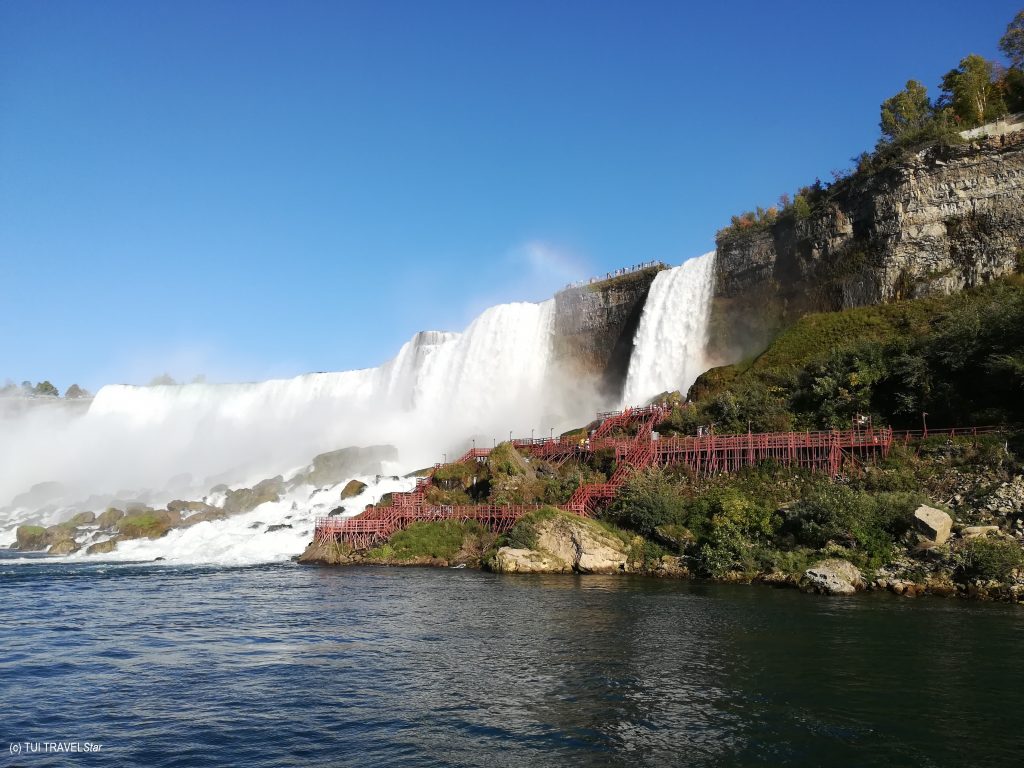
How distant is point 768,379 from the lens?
44.6 meters

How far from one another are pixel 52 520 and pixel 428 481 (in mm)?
47825

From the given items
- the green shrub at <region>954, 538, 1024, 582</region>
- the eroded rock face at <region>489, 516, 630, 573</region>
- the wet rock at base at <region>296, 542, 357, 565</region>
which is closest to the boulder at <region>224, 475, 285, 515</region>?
the wet rock at base at <region>296, 542, 357, 565</region>

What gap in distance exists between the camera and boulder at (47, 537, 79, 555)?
49500mm

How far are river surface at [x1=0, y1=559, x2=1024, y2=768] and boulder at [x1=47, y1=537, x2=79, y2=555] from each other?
26.2 meters

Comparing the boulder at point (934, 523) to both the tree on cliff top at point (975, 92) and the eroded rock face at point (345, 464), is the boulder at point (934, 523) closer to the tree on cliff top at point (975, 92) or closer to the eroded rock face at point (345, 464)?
the tree on cliff top at point (975, 92)

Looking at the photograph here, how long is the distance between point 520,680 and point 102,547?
141 feet

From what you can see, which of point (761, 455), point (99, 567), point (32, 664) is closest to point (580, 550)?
point (761, 455)

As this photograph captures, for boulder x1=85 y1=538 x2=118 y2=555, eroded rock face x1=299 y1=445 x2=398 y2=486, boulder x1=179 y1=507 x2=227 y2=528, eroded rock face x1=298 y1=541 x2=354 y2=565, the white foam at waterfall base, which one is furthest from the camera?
the white foam at waterfall base

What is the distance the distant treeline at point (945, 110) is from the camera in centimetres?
4681

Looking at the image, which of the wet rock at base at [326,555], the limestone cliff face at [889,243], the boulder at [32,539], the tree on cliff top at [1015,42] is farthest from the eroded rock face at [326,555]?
the tree on cliff top at [1015,42]

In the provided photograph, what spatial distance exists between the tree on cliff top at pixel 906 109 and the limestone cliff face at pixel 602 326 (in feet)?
69.2

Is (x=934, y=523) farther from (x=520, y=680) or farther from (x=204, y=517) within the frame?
(x=204, y=517)

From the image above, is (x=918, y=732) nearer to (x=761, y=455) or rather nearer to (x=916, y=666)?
(x=916, y=666)

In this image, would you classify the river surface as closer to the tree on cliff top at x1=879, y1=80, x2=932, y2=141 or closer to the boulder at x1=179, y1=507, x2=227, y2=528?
the boulder at x1=179, y1=507, x2=227, y2=528
